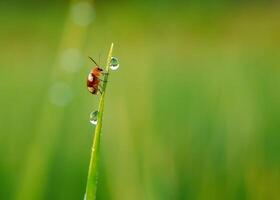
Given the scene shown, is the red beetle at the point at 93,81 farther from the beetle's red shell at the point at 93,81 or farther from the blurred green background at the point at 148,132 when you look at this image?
the blurred green background at the point at 148,132

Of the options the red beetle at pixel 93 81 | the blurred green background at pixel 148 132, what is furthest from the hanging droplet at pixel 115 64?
the blurred green background at pixel 148 132

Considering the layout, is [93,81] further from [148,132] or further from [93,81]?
[148,132]

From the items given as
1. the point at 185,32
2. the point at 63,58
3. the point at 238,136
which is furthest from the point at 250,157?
the point at 185,32

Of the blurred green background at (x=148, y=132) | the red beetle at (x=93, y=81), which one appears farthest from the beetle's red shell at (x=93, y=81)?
the blurred green background at (x=148, y=132)

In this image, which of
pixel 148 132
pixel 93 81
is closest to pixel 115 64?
pixel 93 81

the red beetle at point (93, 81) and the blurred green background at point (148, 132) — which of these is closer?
the red beetle at point (93, 81)

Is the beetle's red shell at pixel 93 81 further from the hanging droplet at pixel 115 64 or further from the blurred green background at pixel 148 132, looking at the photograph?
the blurred green background at pixel 148 132

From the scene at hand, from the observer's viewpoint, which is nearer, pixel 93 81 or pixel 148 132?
pixel 93 81

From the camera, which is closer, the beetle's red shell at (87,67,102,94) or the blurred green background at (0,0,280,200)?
the beetle's red shell at (87,67,102,94)

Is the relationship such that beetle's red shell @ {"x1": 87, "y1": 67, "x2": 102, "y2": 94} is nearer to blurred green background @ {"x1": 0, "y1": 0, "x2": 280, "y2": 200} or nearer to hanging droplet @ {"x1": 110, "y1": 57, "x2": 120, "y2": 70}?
hanging droplet @ {"x1": 110, "y1": 57, "x2": 120, "y2": 70}

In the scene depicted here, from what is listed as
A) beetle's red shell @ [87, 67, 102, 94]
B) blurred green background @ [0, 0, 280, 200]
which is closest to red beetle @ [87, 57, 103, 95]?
beetle's red shell @ [87, 67, 102, 94]

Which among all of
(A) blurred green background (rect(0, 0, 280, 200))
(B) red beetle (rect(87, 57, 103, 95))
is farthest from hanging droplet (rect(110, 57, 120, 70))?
(A) blurred green background (rect(0, 0, 280, 200))
